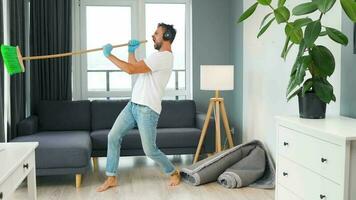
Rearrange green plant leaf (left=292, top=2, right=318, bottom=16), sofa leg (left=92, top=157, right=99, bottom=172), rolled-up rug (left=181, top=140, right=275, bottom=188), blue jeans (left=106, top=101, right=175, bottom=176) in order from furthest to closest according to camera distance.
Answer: sofa leg (left=92, top=157, right=99, bottom=172) < rolled-up rug (left=181, top=140, right=275, bottom=188) < blue jeans (left=106, top=101, right=175, bottom=176) < green plant leaf (left=292, top=2, right=318, bottom=16)

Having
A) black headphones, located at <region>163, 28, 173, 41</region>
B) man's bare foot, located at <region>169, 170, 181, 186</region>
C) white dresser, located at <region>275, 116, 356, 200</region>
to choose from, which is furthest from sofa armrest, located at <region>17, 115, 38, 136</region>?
white dresser, located at <region>275, 116, 356, 200</region>

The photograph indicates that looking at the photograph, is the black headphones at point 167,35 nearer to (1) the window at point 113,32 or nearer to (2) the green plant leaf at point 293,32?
(2) the green plant leaf at point 293,32

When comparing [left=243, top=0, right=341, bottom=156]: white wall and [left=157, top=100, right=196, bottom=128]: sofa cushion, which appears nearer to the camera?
[left=243, top=0, right=341, bottom=156]: white wall

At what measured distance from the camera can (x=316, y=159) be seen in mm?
2395

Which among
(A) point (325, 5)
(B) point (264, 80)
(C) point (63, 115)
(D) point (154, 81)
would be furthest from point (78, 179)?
(A) point (325, 5)

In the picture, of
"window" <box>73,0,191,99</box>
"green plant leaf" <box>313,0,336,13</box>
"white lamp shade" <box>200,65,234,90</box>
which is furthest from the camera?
"window" <box>73,0,191,99</box>

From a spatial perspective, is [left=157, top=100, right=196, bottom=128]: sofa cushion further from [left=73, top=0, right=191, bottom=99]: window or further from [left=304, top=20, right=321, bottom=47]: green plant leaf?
[left=304, top=20, right=321, bottom=47]: green plant leaf

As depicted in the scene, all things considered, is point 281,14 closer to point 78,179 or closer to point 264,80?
point 264,80

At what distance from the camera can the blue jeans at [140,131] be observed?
3.86 m

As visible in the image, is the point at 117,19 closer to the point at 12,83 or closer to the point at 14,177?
the point at 12,83

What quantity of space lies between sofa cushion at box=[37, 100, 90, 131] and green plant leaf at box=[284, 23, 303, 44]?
3.18m

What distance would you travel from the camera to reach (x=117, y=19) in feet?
18.9

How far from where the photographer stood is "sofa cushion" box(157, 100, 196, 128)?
17.5ft

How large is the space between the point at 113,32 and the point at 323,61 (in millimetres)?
3644
